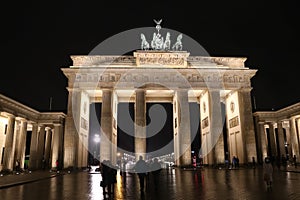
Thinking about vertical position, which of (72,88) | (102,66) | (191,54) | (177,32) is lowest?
(72,88)

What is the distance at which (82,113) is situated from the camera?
131 ft

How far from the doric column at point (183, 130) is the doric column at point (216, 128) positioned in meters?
3.56

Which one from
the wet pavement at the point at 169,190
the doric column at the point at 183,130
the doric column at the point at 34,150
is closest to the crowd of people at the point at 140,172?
the wet pavement at the point at 169,190

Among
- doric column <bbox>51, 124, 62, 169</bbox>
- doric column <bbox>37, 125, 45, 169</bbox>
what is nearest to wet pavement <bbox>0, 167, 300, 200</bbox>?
doric column <bbox>51, 124, 62, 169</bbox>

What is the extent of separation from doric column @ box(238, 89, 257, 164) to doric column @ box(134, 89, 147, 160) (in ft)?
46.5

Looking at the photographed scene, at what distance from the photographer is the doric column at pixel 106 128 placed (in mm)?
36812

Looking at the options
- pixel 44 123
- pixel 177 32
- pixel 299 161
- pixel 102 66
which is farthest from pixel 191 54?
pixel 44 123

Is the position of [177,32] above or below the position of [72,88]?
above

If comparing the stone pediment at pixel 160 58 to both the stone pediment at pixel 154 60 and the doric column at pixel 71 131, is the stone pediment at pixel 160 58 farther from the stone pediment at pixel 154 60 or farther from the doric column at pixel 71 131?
the doric column at pixel 71 131

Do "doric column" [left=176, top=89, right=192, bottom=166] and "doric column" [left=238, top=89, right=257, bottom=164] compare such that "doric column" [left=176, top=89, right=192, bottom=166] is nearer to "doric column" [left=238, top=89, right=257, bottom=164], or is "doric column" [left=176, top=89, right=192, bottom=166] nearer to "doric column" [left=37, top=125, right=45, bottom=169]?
"doric column" [left=238, top=89, right=257, bottom=164]

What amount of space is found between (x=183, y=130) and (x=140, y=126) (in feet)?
19.9

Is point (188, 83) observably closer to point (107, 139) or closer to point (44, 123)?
point (107, 139)

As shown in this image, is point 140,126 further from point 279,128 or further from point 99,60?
point 279,128

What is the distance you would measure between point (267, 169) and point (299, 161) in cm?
3180
